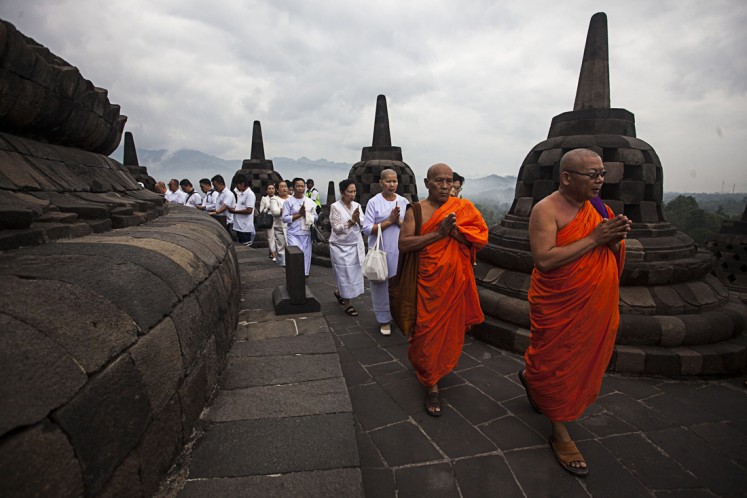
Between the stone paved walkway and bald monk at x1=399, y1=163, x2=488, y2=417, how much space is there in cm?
36

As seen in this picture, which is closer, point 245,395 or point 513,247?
point 245,395

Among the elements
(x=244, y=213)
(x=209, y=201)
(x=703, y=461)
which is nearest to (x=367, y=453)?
(x=703, y=461)

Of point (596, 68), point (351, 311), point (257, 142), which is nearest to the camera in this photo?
point (596, 68)

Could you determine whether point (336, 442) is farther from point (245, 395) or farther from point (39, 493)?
point (39, 493)

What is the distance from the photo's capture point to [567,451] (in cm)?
236

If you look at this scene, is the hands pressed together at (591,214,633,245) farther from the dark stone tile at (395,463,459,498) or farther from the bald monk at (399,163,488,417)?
the dark stone tile at (395,463,459,498)

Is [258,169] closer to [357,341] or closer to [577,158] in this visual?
[357,341]

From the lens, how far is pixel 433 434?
2629 millimetres

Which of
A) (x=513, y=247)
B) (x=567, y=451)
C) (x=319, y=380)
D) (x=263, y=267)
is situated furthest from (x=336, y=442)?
(x=263, y=267)

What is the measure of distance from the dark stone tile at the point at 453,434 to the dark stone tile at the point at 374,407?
192 millimetres

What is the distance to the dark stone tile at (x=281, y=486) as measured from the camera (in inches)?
67.4

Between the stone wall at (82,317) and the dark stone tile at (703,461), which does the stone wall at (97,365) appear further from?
the dark stone tile at (703,461)

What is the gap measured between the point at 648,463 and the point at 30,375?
10.8 ft

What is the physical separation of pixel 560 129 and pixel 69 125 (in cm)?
564
